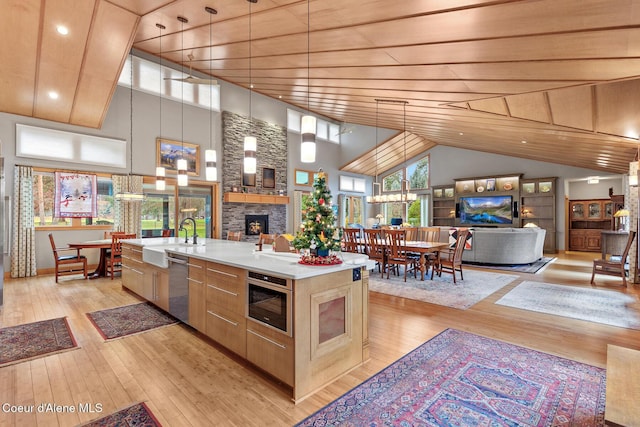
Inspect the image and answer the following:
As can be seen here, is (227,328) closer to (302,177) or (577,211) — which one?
(302,177)

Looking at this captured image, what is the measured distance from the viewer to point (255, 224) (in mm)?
9930

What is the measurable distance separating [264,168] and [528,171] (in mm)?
9594

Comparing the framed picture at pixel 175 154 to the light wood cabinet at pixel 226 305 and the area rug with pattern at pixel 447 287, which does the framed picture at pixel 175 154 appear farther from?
the light wood cabinet at pixel 226 305

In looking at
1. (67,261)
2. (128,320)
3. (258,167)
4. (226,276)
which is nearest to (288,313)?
(226,276)

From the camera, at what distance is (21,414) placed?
1.95 metres

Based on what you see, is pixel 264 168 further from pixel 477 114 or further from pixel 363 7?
pixel 363 7

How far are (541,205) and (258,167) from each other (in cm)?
1012

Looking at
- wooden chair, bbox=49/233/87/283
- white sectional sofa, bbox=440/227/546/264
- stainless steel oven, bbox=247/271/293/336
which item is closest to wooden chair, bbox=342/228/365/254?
white sectional sofa, bbox=440/227/546/264

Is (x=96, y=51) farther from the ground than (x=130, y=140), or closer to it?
farther from the ground

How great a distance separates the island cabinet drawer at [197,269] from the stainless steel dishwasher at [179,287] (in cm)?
10

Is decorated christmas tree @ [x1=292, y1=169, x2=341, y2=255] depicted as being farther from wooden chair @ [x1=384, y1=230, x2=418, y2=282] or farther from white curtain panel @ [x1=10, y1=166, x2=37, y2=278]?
white curtain panel @ [x1=10, y1=166, x2=37, y2=278]

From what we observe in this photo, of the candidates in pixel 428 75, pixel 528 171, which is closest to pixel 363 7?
pixel 428 75

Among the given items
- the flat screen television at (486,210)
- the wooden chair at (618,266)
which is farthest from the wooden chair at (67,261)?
the flat screen television at (486,210)

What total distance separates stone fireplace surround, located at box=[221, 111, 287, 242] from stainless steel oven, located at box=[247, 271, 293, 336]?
7.09m
